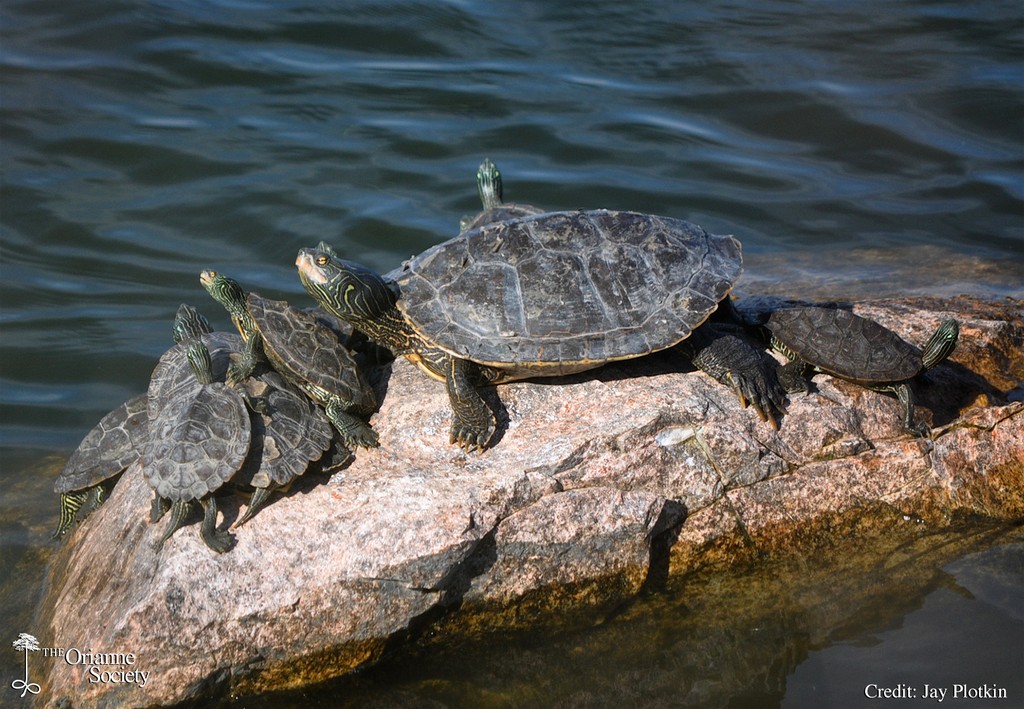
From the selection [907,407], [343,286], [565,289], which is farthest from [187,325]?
[907,407]

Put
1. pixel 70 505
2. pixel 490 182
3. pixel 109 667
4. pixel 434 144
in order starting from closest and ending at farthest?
pixel 109 667 → pixel 70 505 → pixel 490 182 → pixel 434 144

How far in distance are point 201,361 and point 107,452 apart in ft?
4.11

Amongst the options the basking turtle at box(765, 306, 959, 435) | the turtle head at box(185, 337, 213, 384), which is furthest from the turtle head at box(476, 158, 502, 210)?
the turtle head at box(185, 337, 213, 384)

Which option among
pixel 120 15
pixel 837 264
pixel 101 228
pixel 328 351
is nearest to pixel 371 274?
pixel 328 351

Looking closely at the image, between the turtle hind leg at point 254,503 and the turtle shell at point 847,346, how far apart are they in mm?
2839

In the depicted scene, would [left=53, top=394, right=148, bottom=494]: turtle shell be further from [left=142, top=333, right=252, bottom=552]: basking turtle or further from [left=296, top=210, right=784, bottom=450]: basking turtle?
[left=296, top=210, right=784, bottom=450]: basking turtle

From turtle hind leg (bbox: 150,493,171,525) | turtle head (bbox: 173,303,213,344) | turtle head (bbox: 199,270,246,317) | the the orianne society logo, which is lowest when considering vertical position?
the the orianne society logo

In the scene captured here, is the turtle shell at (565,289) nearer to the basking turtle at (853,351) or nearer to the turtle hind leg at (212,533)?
the basking turtle at (853,351)

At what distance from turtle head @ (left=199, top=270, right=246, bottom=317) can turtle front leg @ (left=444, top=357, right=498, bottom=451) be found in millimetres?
1276

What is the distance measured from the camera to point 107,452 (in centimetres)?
564

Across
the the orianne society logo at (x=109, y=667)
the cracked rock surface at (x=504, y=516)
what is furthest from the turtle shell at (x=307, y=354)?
the the orianne society logo at (x=109, y=667)

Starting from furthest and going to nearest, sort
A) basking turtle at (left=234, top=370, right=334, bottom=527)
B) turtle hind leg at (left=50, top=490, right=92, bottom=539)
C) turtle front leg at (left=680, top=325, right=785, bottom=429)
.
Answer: turtle hind leg at (left=50, top=490, right=92, bottom=539)
turtle front leg at (left=680, top=325, right=785, bottom=429)
basking turtle at (left=234, top=370, right=334, bottom=527)

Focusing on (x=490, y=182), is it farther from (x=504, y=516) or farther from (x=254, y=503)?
(x=254, y=503)

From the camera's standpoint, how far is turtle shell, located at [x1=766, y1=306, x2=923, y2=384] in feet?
16.8
